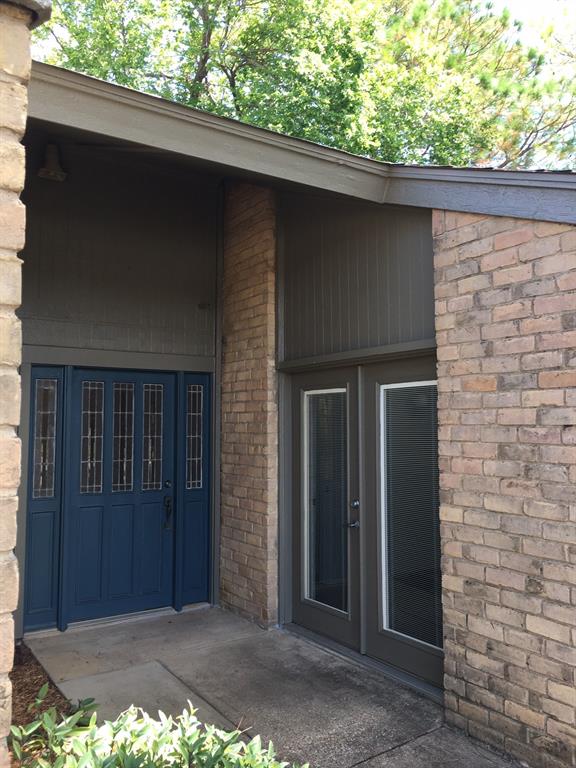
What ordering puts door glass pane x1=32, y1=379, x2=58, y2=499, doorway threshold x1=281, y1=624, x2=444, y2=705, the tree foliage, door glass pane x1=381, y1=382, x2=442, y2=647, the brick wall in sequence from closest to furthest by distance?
the brick wall
doorway threshold x1=281, y1=624, x2=444, y2=705
door glass pane x1=381, y1=382, x2=442, y2=647
door glass pane x1=32, y1=379, x2=58, y2=499
the tree foliage

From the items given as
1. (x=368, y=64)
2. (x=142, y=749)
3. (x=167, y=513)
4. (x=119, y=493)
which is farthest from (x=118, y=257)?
(x=368, y=64)

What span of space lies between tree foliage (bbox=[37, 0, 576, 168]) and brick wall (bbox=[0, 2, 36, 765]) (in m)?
8.91

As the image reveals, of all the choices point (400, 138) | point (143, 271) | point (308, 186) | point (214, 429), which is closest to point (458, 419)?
point (308, 186)

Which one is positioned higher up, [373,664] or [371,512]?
[371,512]

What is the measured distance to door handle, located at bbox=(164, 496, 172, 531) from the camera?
5398mm

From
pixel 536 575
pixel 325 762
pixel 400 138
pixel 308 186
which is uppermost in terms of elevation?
pixel 400 138

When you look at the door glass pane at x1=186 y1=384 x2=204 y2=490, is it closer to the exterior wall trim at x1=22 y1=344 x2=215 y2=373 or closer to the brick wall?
the exterior wall trim at x1=22 y1=344 x2=215 y2=373

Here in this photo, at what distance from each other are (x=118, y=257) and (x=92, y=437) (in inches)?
61.0

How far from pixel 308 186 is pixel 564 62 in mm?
9563

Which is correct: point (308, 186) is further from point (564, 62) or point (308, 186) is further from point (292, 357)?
point (564, 62)

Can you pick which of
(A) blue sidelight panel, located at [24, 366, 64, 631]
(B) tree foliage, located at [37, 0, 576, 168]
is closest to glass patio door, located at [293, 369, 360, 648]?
(A) blue sidelight panel, located at [24, 366, 64, 631]

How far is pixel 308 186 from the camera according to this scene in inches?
151

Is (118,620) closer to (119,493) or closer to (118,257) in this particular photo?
(119,493)

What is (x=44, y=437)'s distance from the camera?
494 centimetres
